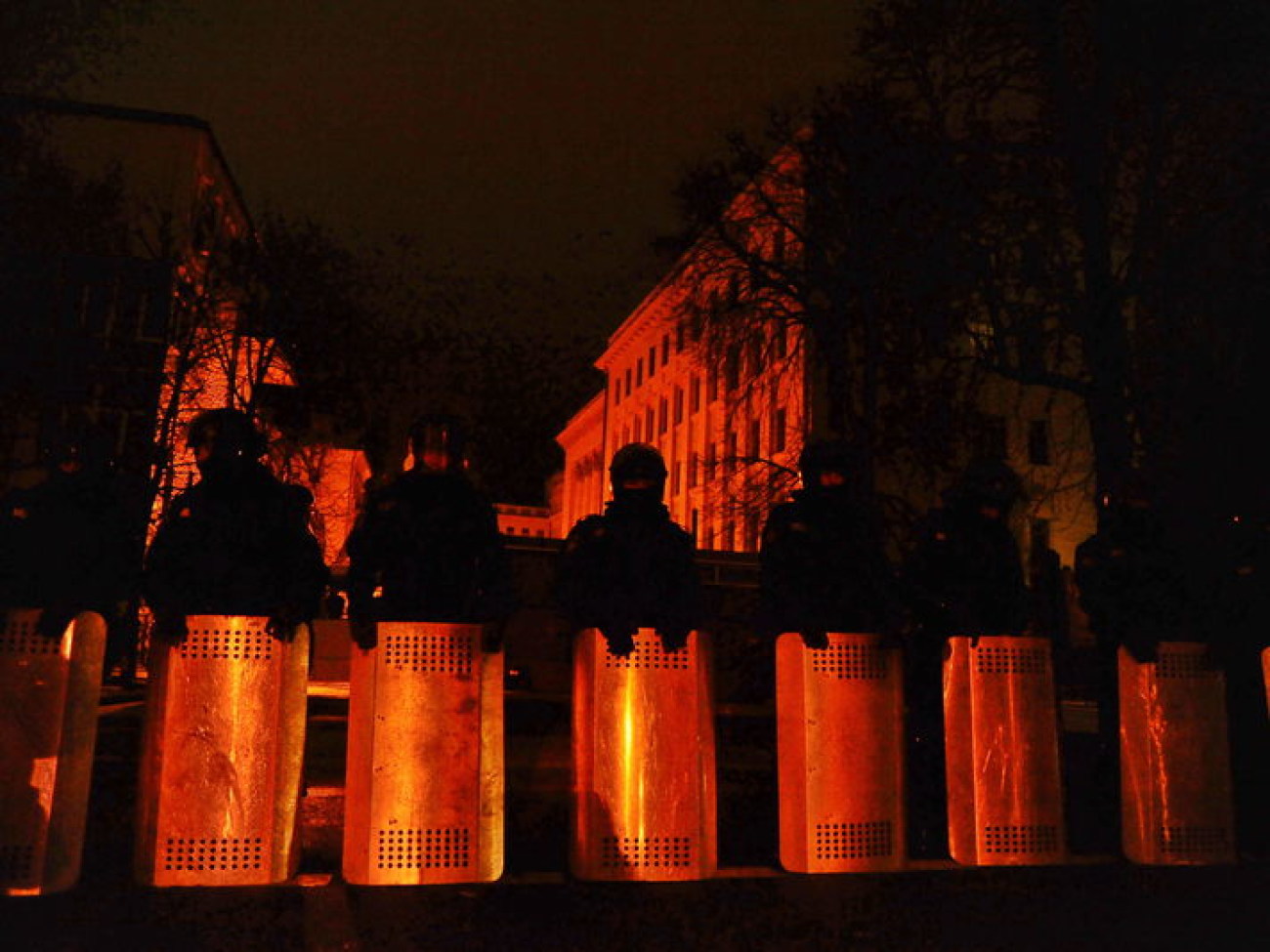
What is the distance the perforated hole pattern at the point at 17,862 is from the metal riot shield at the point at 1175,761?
592cm

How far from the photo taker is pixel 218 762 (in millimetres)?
5453

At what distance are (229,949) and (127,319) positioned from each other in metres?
21.2

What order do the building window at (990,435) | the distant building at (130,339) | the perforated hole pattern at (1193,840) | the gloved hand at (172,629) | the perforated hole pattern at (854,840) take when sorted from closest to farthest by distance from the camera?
the gloved hand at (172,629)
the perforated hole pattern at (854,840)
the perforated hole pattern at (1193,840)
the building window at (990,435)
the distant building at (130,339)

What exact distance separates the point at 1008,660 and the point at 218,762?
4322mm

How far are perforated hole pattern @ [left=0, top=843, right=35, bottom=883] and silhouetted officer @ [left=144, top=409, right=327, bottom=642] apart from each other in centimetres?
111

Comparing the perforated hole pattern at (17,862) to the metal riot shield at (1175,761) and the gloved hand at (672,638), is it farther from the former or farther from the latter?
the metal riot shield at (1175,761)

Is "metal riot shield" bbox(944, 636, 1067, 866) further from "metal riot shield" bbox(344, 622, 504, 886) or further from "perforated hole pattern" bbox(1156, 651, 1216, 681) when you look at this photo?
"metal riot shield" bbox(344, 622, 504, 886)

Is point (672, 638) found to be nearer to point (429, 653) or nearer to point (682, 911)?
point (429, 653)

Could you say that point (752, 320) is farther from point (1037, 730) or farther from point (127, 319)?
point (127, 319)

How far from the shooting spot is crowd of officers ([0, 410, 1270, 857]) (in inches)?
221

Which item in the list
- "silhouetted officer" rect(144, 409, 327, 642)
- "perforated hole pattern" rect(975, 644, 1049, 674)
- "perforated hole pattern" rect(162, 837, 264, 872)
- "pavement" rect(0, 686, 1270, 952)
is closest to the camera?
"pavement" rect(0, 686, 1270, 952)

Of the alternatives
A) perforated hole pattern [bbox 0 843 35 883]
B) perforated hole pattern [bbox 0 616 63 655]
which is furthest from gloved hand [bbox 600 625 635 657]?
perforated hole pattern [bbox 0 843 35 883]

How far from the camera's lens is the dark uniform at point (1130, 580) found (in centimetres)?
695

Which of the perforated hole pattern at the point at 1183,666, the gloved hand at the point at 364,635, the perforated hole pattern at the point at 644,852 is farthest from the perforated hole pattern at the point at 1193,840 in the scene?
the gloved hand at the point at 364,635
